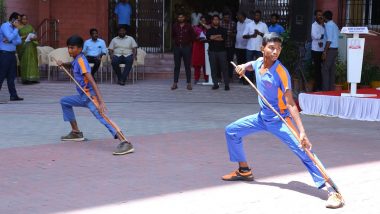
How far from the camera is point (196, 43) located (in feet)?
52.8

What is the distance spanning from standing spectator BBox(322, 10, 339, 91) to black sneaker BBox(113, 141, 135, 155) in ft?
21.8

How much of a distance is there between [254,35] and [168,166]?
8.09 meters

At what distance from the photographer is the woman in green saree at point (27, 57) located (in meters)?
15.7

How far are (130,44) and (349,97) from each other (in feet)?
20.3

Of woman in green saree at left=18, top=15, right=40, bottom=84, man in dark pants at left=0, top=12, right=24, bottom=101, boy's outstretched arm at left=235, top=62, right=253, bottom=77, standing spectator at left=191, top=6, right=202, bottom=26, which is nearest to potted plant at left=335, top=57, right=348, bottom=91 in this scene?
standing spectator at left=191, top=6, right=202, bottom=26

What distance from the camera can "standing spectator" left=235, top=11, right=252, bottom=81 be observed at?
15844 mm

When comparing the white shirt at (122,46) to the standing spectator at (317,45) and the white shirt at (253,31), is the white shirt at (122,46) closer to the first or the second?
the white shirt at (253,31)

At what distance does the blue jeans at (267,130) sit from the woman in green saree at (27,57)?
9.71 m

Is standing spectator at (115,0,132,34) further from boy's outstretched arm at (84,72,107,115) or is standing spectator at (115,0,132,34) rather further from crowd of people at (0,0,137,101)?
boy's outstretched arm at (84,72,107,115)

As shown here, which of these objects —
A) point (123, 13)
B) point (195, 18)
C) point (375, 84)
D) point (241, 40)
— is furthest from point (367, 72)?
point (123, 13)

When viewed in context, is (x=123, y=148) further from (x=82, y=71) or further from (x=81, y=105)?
(x=82, y=71)

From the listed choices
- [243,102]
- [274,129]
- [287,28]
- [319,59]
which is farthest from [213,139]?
[287,28]

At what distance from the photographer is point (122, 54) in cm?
1612

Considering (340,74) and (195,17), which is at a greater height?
(195,17)
